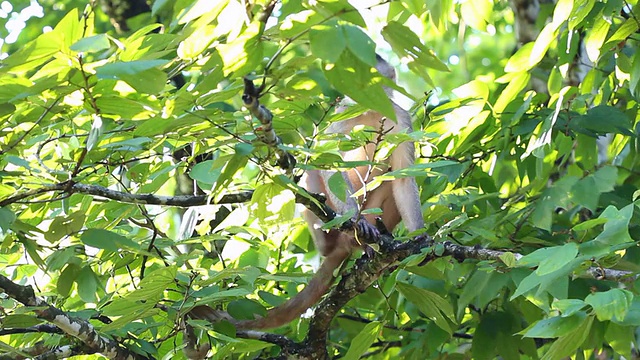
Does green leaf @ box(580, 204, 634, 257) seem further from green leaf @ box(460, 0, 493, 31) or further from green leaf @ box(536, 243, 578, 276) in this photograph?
green leaf @ box(460, 0, 493, 31)

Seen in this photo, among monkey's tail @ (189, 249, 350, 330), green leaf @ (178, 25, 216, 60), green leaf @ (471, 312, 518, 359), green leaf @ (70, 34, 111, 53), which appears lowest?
green leaf @ (471, 312, 518, 359)

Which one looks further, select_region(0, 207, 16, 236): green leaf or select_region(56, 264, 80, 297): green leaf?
select_region(56, 264, 80, 297): green leaf

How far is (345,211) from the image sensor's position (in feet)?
13.1

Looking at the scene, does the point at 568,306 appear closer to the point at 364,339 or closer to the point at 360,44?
the point at 360,44

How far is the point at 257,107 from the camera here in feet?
6.22

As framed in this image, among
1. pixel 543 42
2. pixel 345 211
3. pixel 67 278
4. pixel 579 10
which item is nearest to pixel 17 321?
pixel 67 278

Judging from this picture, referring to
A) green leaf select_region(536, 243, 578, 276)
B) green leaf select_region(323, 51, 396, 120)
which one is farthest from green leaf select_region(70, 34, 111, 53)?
green leaf select_region(536, 243, 578, 276)

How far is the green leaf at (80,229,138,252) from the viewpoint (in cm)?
258

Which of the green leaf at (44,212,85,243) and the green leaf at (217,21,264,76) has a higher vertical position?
the green leaf at (217,21,264,76)

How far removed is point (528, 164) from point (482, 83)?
55cm

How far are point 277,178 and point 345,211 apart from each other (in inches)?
69.6

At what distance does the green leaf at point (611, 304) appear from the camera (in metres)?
1.98

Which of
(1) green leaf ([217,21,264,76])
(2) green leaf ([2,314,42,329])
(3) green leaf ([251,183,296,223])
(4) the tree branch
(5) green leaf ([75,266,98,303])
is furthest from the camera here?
(5) green leaf ([75,266,98,303])

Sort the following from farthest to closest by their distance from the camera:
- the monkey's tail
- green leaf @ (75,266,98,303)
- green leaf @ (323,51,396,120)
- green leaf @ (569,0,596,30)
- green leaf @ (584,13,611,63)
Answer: the monkey's tail → green leaf @ (584,13,611,63) → green leaf @ (569,0,596,30) → green leaf @ (75,266,98,303) → green leaf @ (323,51,396,120)
